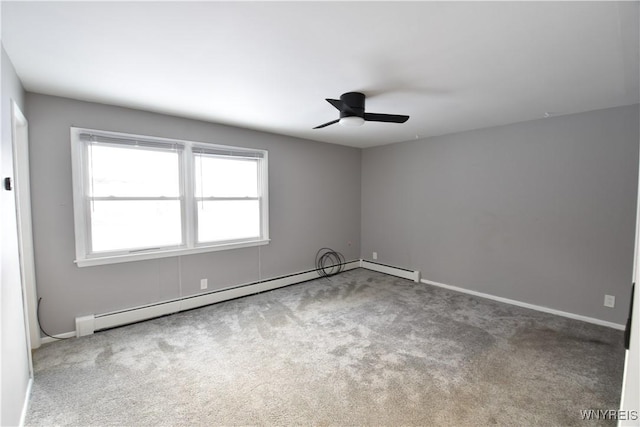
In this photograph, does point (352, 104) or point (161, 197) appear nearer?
point (352, 104)

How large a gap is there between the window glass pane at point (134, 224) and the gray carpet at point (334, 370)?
0.94m

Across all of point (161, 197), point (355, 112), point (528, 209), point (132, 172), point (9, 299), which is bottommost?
point (9, 299)

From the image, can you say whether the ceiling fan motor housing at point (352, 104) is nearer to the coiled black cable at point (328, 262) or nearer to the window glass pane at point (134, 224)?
the window glass pane at point (134, 224)

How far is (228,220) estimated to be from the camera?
12.9 feet

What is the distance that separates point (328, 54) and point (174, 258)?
2961mm

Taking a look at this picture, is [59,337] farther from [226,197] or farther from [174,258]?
[226,197]

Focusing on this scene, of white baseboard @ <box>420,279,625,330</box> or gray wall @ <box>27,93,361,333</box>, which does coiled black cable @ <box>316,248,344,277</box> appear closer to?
gray wall @ <box>27,93,361,333</box>

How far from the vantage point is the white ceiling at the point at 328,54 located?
150cm

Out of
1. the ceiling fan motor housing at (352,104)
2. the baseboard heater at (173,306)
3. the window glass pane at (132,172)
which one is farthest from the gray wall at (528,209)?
the window glass pane at (132,172)

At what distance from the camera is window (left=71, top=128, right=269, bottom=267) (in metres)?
2.88

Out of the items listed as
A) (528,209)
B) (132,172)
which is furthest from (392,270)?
(132,172)

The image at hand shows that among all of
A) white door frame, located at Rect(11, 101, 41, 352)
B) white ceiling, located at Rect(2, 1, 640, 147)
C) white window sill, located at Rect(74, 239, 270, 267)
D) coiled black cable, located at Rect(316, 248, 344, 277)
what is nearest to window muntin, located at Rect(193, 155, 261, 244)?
white window sill, located at Rect(74, 239, 270, 267)

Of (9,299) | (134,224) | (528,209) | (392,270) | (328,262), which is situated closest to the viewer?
(9,299)

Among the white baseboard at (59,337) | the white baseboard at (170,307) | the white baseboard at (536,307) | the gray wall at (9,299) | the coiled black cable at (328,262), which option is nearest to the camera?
the gray wall at (9,299)
